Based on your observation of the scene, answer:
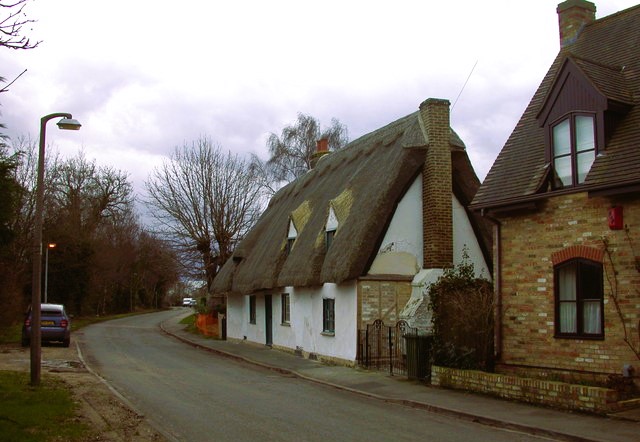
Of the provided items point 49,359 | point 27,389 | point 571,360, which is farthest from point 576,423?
point 49,359

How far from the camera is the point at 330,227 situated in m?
23.1

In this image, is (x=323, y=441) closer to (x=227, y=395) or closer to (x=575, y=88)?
(x=227, y=395)

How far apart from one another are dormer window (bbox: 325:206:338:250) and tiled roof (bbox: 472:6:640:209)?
303 inches

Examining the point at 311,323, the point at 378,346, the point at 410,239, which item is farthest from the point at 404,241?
the point at 311,323

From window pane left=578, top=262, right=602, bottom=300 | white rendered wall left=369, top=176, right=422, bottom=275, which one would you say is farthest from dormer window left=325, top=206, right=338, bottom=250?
window pane left=578, top=262, right=602, bottom=300

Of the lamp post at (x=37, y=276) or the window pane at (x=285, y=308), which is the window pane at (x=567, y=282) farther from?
the window pane at (x=285, y=308)

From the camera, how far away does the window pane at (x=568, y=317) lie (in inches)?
531

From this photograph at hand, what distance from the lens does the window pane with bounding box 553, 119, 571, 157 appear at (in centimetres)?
1422

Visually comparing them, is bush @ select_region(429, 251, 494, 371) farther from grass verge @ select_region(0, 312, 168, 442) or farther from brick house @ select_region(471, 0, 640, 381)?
grass verge @ select_region(0, 312, 168, 442)

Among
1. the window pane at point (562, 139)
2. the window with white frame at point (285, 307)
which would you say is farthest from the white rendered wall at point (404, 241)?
the window with white frame at point (285, 307)

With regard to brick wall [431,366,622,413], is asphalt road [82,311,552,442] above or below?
below

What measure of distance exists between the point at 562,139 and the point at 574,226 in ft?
6.68

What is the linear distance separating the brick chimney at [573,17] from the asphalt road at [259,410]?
10676 mm

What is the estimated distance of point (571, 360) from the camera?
13.3 m
